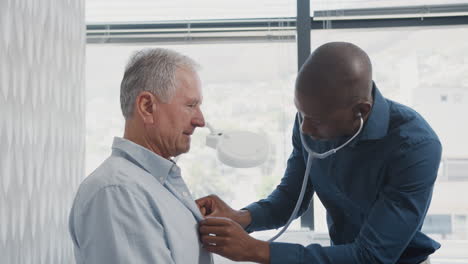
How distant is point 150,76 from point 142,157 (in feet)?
0.63

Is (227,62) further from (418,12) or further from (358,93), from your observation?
(358,93)

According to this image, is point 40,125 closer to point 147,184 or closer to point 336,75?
point 147,184

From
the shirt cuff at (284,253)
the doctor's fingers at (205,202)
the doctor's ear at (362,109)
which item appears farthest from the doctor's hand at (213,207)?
the doctor's ear at (362,109)

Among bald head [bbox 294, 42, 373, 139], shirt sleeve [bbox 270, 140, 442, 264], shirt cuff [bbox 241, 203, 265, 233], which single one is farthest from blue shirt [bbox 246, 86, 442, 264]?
shirt cuff [bbox 241, 203, 265, 233]

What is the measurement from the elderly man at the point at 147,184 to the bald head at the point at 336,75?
11.0 inches

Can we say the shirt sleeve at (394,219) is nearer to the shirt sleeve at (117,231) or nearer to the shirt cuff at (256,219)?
the shirt cuff at (256,219)

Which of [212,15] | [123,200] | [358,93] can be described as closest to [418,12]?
[212,15]

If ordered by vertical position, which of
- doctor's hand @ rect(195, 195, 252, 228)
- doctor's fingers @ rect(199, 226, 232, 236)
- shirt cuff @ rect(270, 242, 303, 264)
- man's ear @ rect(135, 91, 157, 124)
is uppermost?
man's ear @ rect(135, 91, 157, 124)

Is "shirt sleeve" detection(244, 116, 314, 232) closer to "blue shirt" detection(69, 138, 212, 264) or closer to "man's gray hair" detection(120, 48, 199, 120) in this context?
"blue shirt" detection(69, 138, 212, 264)

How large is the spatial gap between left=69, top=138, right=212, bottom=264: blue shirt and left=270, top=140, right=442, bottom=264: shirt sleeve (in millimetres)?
334

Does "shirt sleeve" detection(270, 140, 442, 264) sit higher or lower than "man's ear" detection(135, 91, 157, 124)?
lower

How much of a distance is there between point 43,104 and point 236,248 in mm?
683

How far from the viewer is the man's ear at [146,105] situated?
1.33 m

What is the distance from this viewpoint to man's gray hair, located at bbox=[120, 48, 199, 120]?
133 cm
